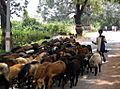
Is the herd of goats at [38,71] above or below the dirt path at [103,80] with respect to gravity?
above

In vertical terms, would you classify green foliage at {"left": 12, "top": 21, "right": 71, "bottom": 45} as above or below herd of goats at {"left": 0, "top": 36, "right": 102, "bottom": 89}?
below

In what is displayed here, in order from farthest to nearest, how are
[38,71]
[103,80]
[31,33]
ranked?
[31,33]
[103,80]
[38,71]

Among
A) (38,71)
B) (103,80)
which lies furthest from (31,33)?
(38,71)

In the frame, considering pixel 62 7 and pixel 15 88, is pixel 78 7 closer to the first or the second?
pixel 15 88

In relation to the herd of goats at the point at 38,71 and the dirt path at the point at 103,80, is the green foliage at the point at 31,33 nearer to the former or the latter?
the dirt path at the point at 103,80

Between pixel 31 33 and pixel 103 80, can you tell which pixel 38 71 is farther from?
pixel 31 33

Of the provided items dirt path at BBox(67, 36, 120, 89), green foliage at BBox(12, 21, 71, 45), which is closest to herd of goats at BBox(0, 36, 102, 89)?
dirt path at BBox(67, 36, 120, 89)

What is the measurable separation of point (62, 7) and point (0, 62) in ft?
Result: 250

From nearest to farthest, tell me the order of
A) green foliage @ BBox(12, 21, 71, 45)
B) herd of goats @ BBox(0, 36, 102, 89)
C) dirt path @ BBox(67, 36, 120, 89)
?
herd of goats @ BBox(0, 36, 102, 89)
dirt path @ BBox(67, 36, 120, 89)
green foliage @ BBox(12, 21, 71, 45)

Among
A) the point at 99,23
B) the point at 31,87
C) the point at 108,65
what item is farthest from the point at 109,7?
the point at 31,87

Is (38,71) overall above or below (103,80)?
above

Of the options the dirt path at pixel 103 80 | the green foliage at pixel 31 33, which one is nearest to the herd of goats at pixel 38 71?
the dirt path at pixel 103 80

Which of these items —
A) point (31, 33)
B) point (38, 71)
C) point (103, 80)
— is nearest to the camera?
point (38, 71)

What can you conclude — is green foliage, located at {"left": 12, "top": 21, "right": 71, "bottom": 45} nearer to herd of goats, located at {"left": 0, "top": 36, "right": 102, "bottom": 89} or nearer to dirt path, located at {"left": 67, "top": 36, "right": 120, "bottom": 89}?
dirt path, located at {"left": 67, "top": 36, "right": 120, "bottom": 89}
